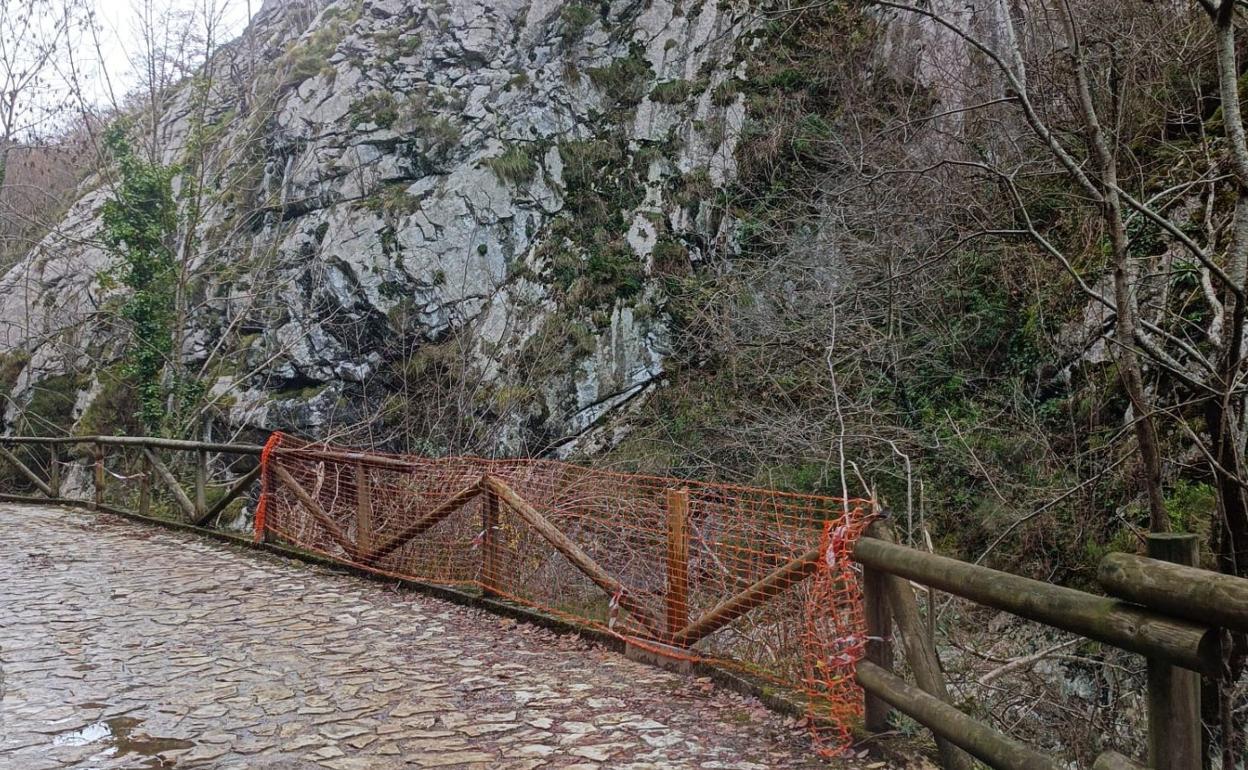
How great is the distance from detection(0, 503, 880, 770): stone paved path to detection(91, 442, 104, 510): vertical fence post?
5184mm

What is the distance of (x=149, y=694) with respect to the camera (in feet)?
13.5

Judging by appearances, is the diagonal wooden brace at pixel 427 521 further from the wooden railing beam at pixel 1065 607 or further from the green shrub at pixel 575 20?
the green shrub at pixel 575 20

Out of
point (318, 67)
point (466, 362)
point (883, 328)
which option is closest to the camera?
point (883, 328)

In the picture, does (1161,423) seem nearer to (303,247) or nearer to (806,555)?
(806,555)

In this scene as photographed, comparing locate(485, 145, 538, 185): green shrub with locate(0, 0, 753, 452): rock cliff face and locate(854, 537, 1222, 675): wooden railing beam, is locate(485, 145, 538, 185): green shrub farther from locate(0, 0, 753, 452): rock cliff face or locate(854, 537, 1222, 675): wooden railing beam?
locate(854, 537, 1222, 675): wooden railing beam

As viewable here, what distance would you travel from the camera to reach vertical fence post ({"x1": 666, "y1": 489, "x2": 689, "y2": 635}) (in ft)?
14.9

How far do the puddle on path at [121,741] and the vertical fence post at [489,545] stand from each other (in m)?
2.66

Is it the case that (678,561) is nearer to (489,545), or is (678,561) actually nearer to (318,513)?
(489,545)

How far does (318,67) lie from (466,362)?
11384 millimetres

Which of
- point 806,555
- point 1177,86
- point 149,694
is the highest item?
point 1177,86

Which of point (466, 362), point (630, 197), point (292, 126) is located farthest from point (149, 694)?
point (292, 126)

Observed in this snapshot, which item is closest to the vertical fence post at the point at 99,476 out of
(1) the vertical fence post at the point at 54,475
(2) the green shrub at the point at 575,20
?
(1) the vertical fence post at the point at 54,475

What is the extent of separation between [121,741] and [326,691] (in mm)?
956

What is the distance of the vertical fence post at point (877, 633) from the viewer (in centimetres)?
335
